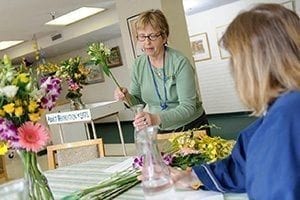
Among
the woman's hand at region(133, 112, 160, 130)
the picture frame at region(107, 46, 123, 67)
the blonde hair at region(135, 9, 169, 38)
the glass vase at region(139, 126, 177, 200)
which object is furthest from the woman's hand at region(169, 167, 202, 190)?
the picture frame at region(107, 46, 123, 67)

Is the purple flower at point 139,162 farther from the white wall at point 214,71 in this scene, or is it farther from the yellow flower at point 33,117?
the white wall at point 214,71

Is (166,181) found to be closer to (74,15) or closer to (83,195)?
(83,195)

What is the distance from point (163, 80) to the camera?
82.8 inches

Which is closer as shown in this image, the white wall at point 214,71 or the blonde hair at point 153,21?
the blonde hair at point 153,21

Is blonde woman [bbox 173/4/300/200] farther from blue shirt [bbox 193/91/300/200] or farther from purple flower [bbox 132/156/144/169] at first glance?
purple flower [bbox 132/156/144/169]

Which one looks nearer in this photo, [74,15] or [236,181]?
[236,181]

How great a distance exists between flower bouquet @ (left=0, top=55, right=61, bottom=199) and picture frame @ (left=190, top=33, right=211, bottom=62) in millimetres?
6242

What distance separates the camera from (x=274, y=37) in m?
0.85

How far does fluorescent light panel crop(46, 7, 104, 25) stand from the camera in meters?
6.11

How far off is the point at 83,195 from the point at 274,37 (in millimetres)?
872

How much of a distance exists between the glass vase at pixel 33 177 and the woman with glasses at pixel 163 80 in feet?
2.45

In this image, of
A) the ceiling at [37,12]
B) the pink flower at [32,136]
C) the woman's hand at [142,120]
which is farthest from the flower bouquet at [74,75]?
the pink flower at [32,136]

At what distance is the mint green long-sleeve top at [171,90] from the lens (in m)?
1.97

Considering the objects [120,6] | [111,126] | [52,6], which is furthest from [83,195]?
[111,126]
